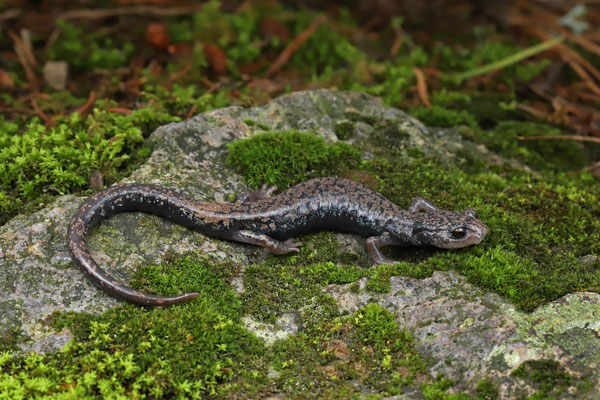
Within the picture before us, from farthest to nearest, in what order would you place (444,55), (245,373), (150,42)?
(444,55)
(150,42)
(245,373)

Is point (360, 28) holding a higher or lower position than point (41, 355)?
higher

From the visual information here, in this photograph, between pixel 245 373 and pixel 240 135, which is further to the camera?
pixel 240 135

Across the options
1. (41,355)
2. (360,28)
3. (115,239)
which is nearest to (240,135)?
(115,239)

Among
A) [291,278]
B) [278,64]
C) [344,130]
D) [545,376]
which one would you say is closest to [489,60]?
[278,64]

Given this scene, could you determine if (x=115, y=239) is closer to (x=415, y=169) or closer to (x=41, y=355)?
(x=41, y=355)

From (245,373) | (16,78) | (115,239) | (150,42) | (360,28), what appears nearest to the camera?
(245,373)
